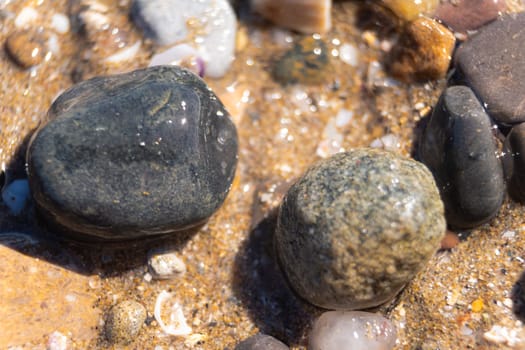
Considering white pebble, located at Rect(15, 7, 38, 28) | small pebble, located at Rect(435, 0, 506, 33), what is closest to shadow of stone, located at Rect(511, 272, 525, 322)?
small pebble, located at Rect(435, 0, 506, 33)

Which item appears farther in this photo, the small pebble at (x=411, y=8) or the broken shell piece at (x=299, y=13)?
the broken shell piece at (x=299, y=13)

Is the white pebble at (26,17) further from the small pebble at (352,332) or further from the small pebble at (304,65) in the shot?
the small pebble at (352,332)

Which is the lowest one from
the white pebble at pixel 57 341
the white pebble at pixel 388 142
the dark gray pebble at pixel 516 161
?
the white pebble at pixel 57 341

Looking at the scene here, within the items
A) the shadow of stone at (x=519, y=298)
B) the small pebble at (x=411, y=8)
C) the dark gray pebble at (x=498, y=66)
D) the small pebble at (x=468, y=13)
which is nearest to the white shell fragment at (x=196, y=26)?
the small pebble at (x=411, y=8)

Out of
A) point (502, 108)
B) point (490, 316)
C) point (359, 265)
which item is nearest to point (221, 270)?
point (359, 265)

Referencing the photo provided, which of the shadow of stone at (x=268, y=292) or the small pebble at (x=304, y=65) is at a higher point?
the small pebble at (x=304, y=65)

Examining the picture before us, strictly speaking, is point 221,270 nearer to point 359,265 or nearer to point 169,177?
point 169,177

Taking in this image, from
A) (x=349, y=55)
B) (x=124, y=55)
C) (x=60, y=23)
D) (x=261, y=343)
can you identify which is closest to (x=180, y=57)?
(x=124, y=55)

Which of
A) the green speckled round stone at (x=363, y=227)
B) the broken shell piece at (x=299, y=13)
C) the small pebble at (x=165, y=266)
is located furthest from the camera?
the broken shell piece at (x=299, y=13)
